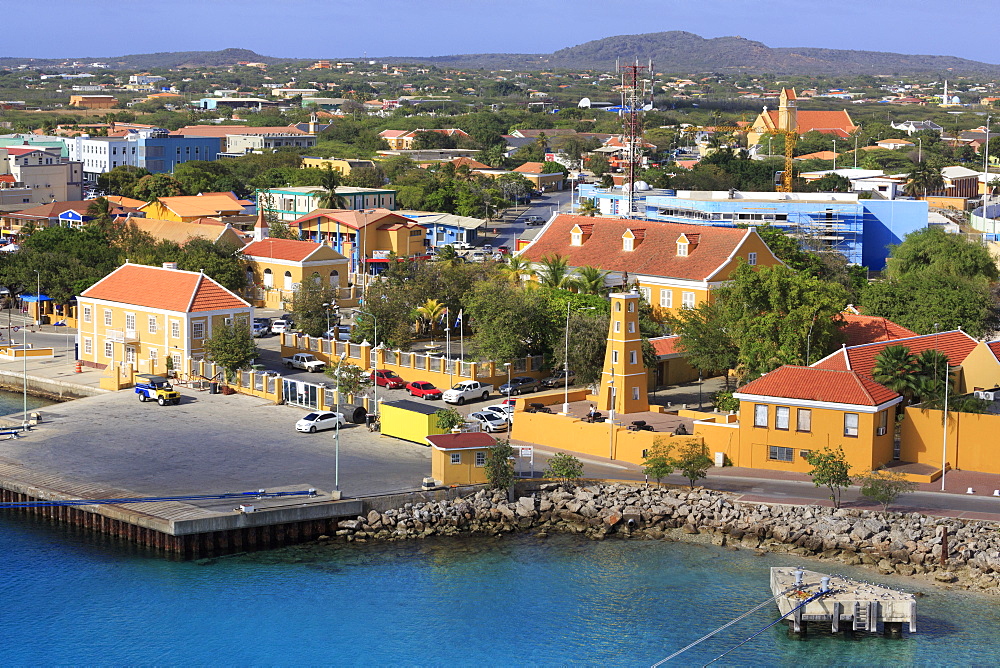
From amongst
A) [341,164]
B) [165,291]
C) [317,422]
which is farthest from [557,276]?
[341,164]

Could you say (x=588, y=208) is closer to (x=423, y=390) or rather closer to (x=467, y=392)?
(x=423, y=390)

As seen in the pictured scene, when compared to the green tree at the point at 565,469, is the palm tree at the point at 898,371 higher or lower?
higher

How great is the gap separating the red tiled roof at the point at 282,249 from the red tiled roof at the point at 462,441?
1273 inches

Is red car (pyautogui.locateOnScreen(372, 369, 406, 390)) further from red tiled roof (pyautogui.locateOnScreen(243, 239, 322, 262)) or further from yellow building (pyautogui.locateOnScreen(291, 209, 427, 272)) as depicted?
yellow building (pyautogui.locateOnScreen(291, 209, 427, 272))

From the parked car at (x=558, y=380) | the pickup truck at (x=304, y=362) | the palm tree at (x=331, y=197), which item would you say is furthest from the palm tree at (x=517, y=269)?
the palm tree at (x=331, y=197)

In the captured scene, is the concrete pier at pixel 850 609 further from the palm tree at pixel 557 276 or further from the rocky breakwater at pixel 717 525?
the palm tree at pixel 557 276

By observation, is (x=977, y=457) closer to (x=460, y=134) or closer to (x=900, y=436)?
(x=900, y=436)

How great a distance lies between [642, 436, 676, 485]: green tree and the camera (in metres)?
37.8

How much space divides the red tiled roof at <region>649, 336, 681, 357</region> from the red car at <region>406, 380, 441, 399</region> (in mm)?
8318

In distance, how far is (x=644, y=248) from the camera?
195 ft

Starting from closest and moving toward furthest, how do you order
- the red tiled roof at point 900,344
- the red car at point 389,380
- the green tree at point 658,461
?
the green tree at point 658,461, the red tiled roof at point 900,344, the red car at point 389,380

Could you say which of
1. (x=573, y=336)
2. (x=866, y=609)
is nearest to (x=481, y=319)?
(x=573, y=336)

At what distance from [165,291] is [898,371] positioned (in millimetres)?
28638

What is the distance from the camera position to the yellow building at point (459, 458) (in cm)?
3806
